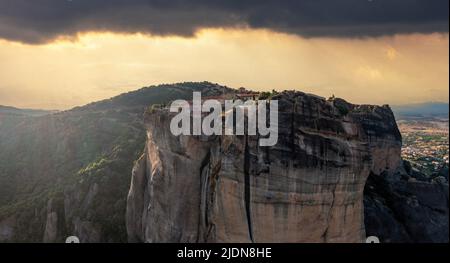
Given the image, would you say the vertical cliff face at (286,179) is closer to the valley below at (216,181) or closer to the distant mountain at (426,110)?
the valley below at (216,181)

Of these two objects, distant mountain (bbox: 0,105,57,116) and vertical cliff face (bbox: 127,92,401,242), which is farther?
distant mountain (bbox: 0,105,57,116)

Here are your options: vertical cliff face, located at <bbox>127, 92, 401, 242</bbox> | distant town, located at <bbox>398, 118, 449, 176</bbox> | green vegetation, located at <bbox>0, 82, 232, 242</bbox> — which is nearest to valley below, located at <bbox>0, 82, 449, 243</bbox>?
vertical cliff face, located at <bbox>127, 92, 401, 242</bbox>

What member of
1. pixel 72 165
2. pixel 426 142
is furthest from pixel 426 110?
pixel 72 165

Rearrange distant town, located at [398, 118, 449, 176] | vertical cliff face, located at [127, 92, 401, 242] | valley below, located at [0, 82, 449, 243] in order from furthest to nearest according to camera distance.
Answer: distant town, located at [398, 118, 449, 176] → valley below, located at [0, 82, 449, 243] → vertical cliff face, located at [127, 92, 401, 242]

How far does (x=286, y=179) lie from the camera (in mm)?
42156

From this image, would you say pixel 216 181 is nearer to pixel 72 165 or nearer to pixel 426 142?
pixel 72 165

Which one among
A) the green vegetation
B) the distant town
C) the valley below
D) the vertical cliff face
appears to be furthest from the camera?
the distant town

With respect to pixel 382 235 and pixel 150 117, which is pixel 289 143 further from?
pixel 382 235

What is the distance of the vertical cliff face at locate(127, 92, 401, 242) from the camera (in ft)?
139

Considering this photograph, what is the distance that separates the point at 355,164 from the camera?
4341cm

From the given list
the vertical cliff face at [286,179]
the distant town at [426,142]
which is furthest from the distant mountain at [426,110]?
the vertical cliff face at [286,179]

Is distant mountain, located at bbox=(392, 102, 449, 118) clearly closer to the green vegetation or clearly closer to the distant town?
the distant town
